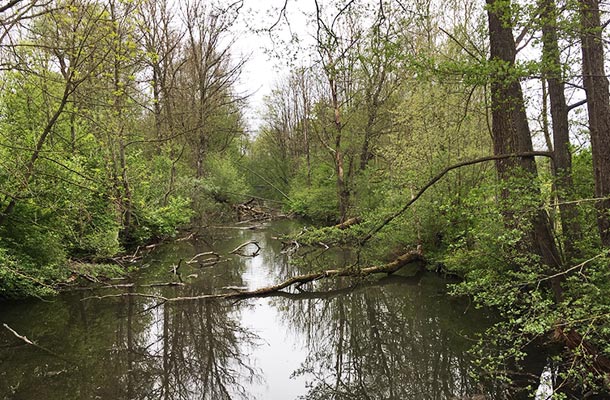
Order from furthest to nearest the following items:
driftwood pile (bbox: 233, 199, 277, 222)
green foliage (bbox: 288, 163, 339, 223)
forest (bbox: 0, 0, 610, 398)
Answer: driftwood pile (bbox: 233, 199, 277, 222) → green foliage (bbox: 288, 163, 339, 223) → forest (bbox: 0, 0, 610, 398)

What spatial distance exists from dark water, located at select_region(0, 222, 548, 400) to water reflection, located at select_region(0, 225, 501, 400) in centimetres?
2

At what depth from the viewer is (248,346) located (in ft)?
24.8

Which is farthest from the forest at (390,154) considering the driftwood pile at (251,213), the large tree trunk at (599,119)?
the driftwood pile at (251,213)

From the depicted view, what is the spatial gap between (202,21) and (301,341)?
728 inches

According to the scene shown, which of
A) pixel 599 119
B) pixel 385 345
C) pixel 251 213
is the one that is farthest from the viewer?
pixel 251 213

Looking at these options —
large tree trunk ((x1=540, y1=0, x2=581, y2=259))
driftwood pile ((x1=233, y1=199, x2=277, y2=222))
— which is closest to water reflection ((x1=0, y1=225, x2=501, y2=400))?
large tree trunk ((x1=540, y1=0, x2=581, y2=259))

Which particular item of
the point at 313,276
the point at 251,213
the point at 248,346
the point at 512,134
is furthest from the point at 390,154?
the point at 251,213

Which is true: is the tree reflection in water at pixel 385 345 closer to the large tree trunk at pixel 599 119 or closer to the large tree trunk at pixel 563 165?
the large tree trunk at pixel 563 165

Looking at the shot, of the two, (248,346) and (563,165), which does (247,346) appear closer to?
(248,346)

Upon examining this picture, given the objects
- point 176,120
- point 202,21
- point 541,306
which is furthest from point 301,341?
point 202,21

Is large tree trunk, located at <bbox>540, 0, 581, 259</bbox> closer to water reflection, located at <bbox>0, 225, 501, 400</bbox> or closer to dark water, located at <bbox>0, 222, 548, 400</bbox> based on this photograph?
dark water, located at <bbox>0, 222, 548, 400</bbox>

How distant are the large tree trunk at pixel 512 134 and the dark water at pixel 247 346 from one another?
67.1 inches

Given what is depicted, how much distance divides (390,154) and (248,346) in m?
8.13

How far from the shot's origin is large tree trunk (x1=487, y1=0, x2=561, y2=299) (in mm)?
6059
